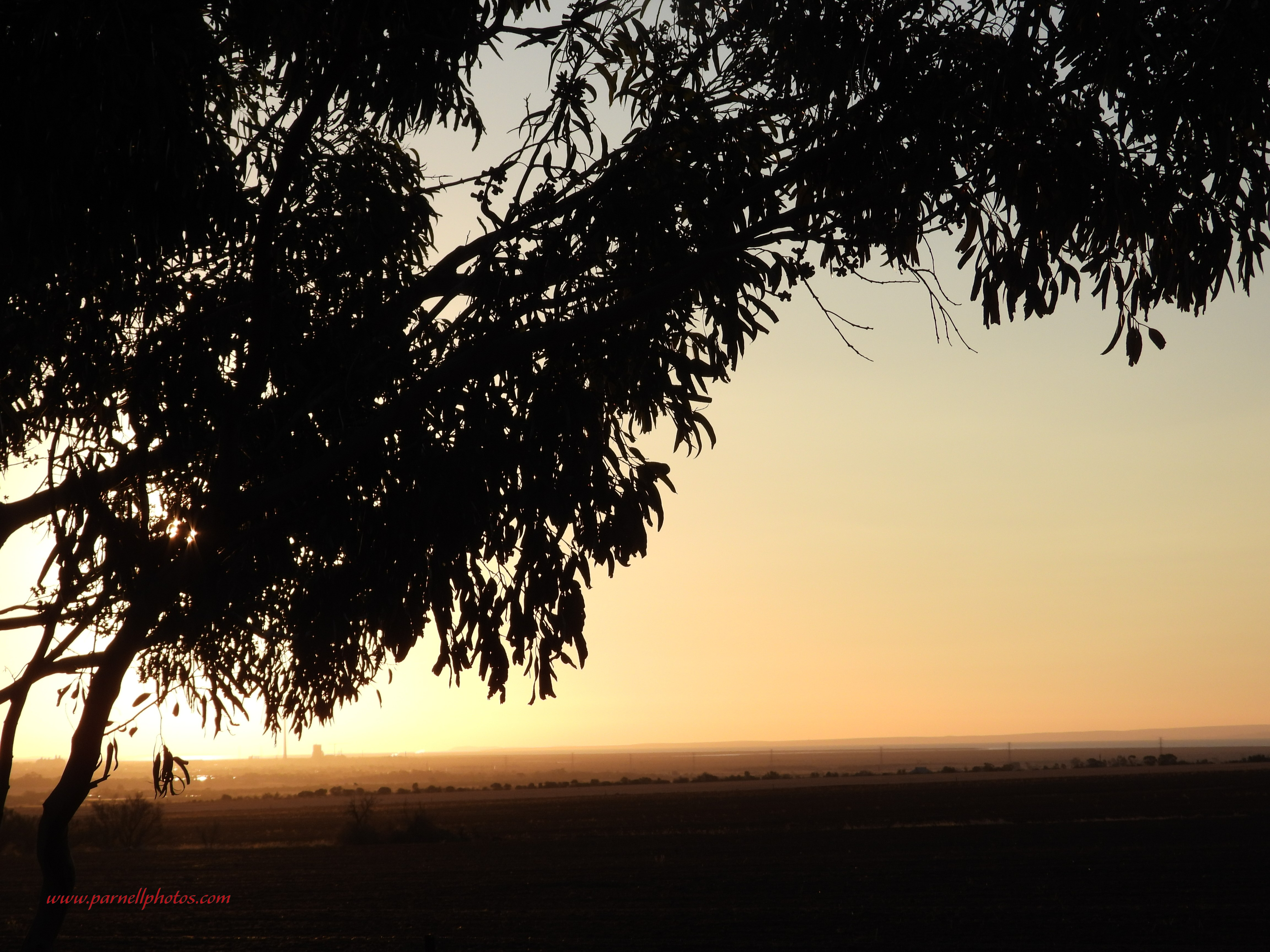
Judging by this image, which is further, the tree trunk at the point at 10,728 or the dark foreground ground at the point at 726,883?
the dark foreground ground at the point at 726,883

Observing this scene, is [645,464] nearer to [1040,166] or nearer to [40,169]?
[1040,166]

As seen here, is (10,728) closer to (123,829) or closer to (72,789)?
(72,789)

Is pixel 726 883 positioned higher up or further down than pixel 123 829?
further down

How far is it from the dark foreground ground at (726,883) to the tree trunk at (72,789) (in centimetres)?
811

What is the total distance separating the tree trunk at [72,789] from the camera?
6.12m

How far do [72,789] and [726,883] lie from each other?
604 inches

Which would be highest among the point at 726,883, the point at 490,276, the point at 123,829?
the point at 490,276

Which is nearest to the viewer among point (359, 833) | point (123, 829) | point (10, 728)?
point (10, 728)

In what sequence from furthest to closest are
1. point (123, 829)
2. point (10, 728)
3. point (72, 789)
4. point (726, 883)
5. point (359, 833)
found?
point (123, 829)
point (359, 833)
point (726, 883)
point (10, 728)
point (72, 789)

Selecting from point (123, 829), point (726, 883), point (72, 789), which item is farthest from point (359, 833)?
point (72, 789)

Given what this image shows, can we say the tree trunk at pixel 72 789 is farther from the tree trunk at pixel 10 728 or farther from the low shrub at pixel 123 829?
the low shrub at pixel 123 829

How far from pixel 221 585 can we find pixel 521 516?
1920mm

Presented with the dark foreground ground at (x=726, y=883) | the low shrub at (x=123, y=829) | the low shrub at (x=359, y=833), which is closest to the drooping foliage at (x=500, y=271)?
the dark foreground ground at (x=726, y=883)

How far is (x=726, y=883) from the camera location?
20.0 m
